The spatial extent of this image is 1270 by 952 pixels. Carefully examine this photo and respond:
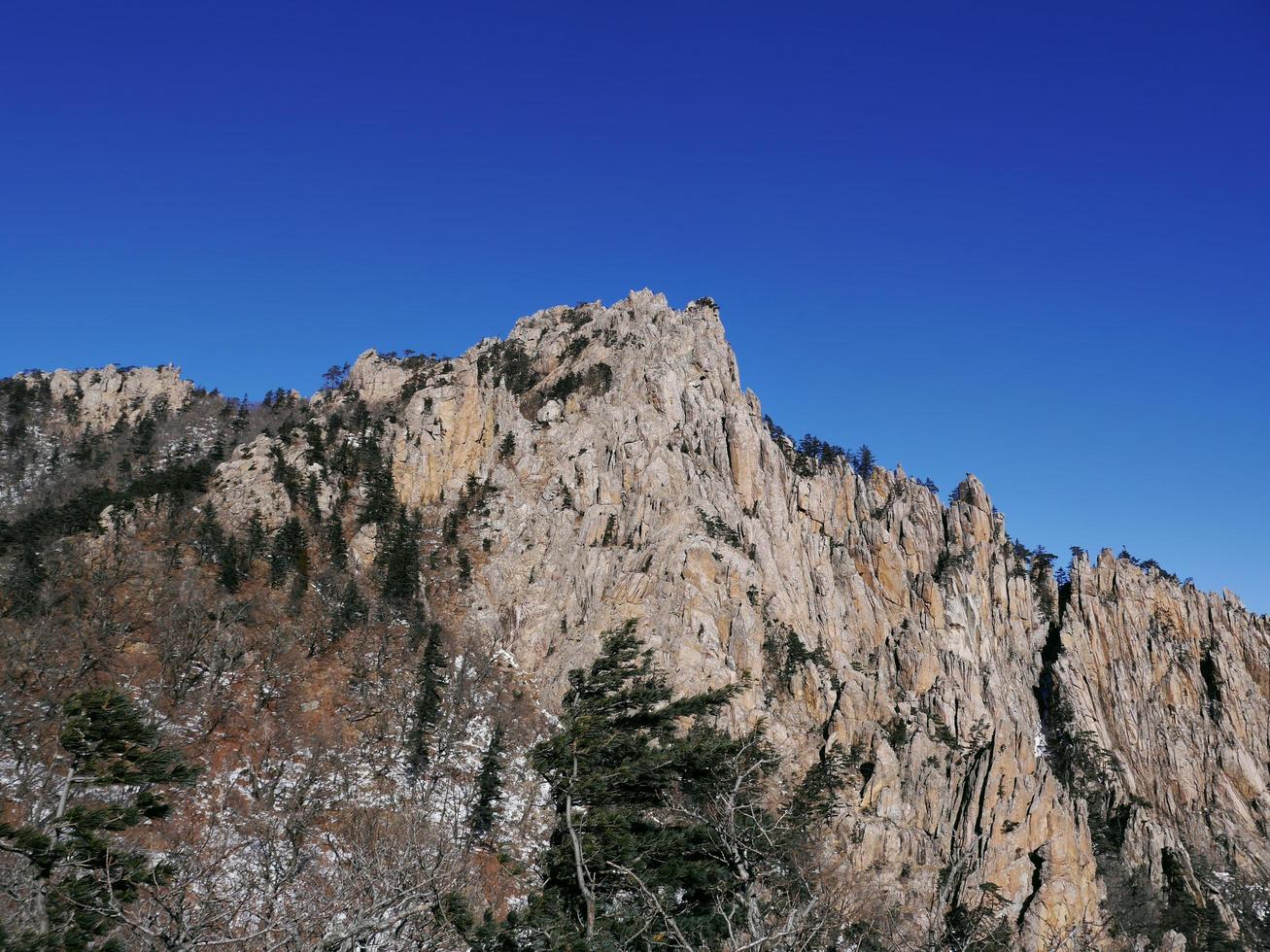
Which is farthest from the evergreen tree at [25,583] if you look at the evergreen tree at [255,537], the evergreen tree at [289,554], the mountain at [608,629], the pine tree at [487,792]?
the pine tree at [487,792]

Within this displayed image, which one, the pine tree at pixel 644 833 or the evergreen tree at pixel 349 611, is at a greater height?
the evergreen tree at pixel 349 611

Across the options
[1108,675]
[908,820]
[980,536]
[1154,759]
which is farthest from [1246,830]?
[908,820]

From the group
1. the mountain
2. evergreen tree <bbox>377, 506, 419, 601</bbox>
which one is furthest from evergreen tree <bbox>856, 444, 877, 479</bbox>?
evergreen tree <bbox>377, 506, 419, 601</bbox>

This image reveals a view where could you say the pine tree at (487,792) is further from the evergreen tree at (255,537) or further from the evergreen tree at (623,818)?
the evergreen tree at (255,537)

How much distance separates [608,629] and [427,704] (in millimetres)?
14327

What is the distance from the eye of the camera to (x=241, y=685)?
176 feet

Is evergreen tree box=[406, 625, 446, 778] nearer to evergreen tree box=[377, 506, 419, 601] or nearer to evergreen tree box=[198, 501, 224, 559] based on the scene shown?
evergreen tree box=[377, 506, 419, 601]

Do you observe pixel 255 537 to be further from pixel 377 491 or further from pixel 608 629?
pixel 608 629

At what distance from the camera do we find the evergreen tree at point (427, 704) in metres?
50.8

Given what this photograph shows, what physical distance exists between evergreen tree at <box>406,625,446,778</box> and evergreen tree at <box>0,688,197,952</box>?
39.0m

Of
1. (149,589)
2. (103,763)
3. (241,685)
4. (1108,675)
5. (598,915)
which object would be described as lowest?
(598,915)

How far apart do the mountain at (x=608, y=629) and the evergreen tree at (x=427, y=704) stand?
2.13 ft

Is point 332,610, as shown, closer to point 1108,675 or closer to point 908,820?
point 908,820

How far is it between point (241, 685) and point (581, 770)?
4124 cm
